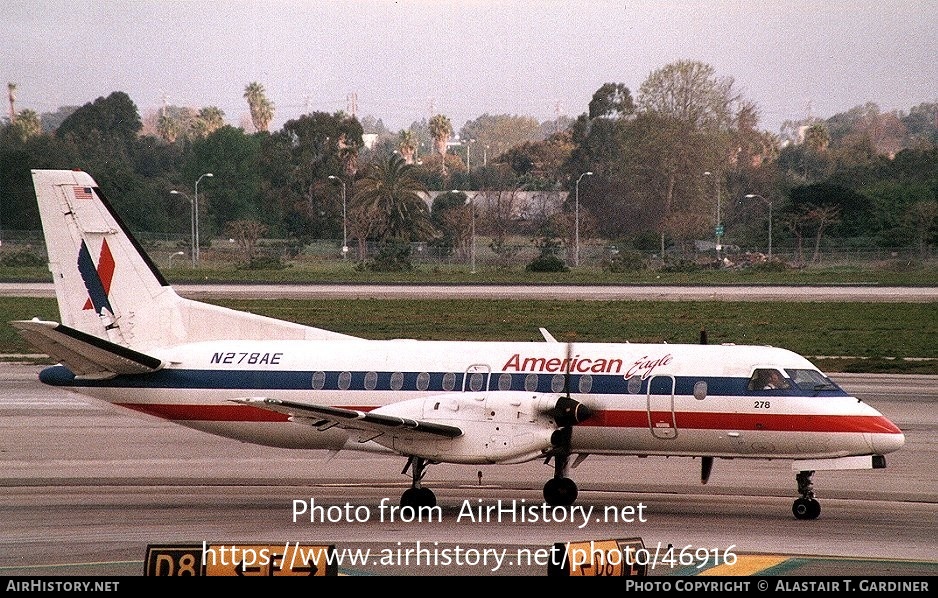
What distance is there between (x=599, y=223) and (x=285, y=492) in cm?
10449

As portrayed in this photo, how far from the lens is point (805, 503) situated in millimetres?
18703

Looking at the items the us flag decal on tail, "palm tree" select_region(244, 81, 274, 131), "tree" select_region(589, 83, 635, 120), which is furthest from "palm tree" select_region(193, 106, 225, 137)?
the us flag decal on tail

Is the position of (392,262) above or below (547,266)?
above

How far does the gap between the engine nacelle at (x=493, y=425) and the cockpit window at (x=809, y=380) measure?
11.8 feet


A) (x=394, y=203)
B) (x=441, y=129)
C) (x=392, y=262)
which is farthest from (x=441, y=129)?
(x=392, y=262)

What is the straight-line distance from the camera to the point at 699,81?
11831cm

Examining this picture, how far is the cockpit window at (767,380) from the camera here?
19.2m

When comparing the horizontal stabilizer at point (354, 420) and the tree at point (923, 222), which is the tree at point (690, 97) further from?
the horizontal stabilizer at point (354, 420)

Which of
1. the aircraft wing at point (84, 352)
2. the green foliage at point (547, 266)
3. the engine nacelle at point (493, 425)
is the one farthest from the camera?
the green foliage at point (547, 266)

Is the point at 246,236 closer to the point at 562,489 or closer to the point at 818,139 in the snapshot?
the point at 562,489

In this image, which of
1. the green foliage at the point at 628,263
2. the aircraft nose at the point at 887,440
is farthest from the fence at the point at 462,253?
the aircraft nose at the point at 887,440

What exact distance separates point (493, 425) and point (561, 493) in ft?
5.27

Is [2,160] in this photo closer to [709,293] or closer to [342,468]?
[709,293]

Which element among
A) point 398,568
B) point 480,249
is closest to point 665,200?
point 480,249
